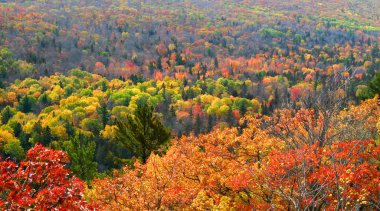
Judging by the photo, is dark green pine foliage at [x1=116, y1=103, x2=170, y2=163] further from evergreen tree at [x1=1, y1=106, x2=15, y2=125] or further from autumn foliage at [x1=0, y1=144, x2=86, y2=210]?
evergreen tree at [x1=1, y1=106, x2=15, y2=125]

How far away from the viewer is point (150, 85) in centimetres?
17825

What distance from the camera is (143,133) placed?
3155 cm

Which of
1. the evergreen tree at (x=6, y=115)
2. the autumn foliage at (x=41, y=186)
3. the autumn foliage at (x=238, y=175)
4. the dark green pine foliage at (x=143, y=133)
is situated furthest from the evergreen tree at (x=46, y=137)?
the autumn foliage at (x=41, y=186)

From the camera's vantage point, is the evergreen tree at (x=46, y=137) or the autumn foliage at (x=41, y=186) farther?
the evergreen tree at (x=46, y=137)

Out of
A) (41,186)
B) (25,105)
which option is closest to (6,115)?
(25,105)

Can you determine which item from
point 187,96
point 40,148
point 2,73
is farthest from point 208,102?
point 40,148

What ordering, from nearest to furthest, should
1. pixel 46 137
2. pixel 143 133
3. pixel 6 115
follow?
1. pixel 143 133
2. pixel 46 137
3. pixel 6 115

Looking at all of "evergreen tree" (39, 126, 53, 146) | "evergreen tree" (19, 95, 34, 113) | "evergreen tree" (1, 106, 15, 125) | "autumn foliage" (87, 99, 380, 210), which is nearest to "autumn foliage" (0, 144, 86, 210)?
"autumn foliage" (87, 99, 380, 210)

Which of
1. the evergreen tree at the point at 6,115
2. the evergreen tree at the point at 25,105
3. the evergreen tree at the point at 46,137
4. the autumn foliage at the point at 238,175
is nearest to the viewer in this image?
the autumn foliage at the point at 238,175

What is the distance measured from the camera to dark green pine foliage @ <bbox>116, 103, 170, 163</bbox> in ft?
103

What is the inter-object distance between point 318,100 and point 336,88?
1037 mm

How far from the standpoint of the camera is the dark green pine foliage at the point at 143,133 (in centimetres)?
3147

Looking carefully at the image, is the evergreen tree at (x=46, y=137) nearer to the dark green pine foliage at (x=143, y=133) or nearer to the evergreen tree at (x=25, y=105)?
the evergreen tree at (x=25, y=105)

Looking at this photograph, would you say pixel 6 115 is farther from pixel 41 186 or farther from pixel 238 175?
pixel 41 186
